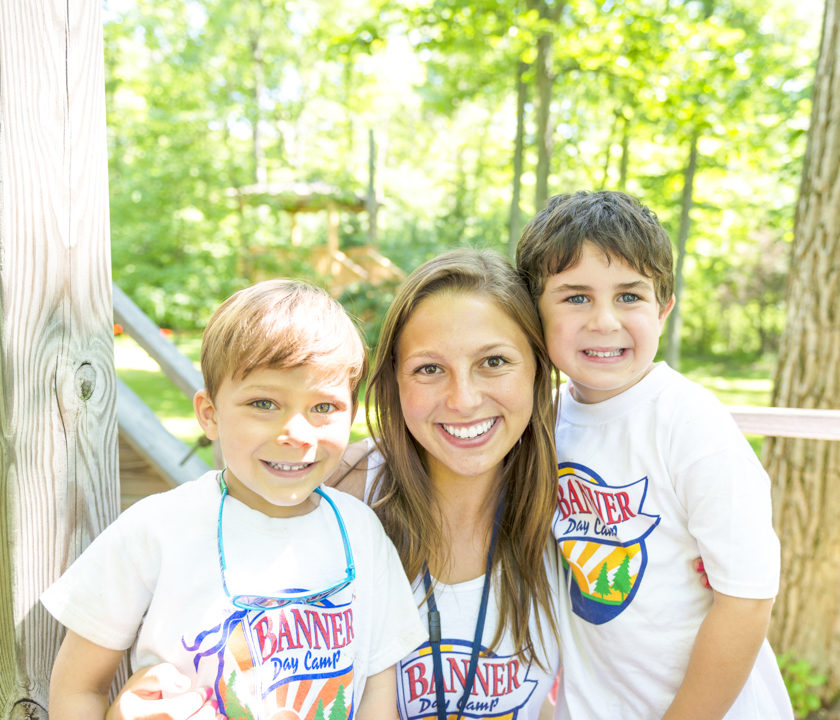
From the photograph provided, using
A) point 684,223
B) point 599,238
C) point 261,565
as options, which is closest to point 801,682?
point 599,238

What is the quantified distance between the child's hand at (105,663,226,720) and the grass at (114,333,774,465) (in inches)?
153

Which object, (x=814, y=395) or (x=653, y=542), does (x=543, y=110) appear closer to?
(x=814, y=395)

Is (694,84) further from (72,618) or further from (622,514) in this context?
(72,618)

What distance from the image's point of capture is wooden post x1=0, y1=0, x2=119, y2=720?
1.33m

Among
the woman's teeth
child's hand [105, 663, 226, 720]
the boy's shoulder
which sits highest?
the woman's teeth

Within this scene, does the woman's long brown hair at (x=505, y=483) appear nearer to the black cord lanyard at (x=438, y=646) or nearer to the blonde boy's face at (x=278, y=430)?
the black cord lanyard at (x=438, y=646)

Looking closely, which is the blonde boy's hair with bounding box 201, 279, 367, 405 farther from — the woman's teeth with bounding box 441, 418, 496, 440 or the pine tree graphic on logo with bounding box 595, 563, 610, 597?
the pine tree graphic on logo with bounding box 595, 563, 610, 597

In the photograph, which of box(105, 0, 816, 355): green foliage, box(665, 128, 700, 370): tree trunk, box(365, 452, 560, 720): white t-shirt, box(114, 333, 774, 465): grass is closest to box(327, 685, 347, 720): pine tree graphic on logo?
box(365, 452, 560, 720): white t-shirt

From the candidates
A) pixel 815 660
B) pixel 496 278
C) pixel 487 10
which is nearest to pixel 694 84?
pixel 487 10

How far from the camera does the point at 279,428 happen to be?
1.51 meters

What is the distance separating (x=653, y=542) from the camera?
1818 millimetres

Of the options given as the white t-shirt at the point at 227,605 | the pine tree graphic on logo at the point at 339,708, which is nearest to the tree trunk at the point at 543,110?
the white t-shirt at the point at 227,605

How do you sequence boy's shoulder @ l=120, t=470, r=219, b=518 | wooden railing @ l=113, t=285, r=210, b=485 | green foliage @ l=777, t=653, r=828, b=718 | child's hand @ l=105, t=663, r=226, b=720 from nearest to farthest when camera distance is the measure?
1. child's hand @ l=105, t=663, r=226, b=720
2. boy's shoulder @ l=120, t=470, r=219, b=518
3. wooden railing @ l=113, t=285, r=210, b=485
4. green foliage @ l=777, t=653, r=828, b=718

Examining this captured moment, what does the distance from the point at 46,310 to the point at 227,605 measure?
0.70m
